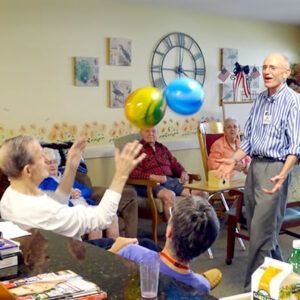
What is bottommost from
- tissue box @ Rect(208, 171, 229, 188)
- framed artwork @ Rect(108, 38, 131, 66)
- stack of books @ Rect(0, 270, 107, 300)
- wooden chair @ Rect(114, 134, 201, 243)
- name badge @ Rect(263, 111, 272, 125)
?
wooden chair @ Rect(114, 134, 201, 243)

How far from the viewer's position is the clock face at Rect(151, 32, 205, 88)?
19.0 ft

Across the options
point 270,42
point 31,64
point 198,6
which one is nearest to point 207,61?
point 198,6

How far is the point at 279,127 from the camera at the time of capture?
331 cm

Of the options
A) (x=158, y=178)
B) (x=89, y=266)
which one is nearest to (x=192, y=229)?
(x=89, y=266)

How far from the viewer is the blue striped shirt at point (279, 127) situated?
10.7 feet

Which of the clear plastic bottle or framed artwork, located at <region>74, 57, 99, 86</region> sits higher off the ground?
framed artwork, located at <region>74, 57, 99, 86</region>

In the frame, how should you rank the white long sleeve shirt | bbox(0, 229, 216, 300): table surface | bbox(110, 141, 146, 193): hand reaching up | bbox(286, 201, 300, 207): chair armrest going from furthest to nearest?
bbox(286, 201, 300, 207): chair armrest < the white long sleeve shirt < bbox(110, 141, 146, 193): hand reaching up < bbox(0, 229, 216, 300): table surface

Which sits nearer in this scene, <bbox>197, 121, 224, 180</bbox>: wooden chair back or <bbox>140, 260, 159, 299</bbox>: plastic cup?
<bbox>140, 260, 159, 299</bbox>: plastic cup

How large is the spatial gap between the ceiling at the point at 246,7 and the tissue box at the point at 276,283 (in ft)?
14.3

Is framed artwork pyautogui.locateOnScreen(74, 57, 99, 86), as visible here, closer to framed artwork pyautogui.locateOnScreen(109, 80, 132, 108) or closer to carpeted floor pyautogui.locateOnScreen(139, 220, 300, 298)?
framed artwork pyautogui.locateOnScreen(109, 80, 132, 108)

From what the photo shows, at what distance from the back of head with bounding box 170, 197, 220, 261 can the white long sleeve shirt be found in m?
0.42

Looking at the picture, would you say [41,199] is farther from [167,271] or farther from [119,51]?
[119,51]

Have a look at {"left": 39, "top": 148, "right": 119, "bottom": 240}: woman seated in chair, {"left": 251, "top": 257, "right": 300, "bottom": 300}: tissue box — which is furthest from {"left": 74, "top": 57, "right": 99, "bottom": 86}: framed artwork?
{"left": 251, "top": 257, "right": 300, "bottom": 300}: tissue box

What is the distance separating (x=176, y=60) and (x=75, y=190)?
2.31 m
